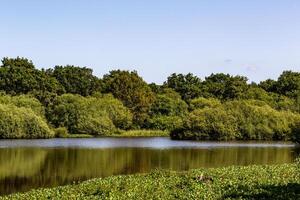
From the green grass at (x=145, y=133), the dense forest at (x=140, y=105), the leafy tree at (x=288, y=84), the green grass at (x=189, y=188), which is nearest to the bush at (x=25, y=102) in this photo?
the dense forest at (x=140, y=105)

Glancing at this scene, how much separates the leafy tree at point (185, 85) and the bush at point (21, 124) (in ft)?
157

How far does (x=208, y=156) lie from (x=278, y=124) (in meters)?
41.6

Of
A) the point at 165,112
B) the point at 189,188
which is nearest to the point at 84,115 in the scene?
the point at 165,112

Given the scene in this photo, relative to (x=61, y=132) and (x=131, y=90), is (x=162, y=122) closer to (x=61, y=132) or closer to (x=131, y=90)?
(x=131, y=90)

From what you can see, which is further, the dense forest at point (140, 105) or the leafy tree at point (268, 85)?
the leafy tree at point (268, 85)

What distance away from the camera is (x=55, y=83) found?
400 feet

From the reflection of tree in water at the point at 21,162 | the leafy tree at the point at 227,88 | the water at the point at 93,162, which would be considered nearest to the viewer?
the water at the point at 93,162

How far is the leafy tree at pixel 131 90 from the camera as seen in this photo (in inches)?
4820

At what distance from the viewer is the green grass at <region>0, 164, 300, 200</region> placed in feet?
81.3

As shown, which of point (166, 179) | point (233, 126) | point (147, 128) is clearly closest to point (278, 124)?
point (233, 126)

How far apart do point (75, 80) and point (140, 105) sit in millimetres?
18958

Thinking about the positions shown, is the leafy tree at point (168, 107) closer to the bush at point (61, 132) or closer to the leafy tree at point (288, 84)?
the bush at point (61, 132)

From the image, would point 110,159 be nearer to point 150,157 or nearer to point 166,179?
point 150,157

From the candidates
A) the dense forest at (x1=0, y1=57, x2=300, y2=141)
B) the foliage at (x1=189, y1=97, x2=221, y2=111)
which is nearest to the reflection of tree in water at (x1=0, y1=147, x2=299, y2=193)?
the dense forest at (x1=0, y1=57, x2=300, y2=141)
